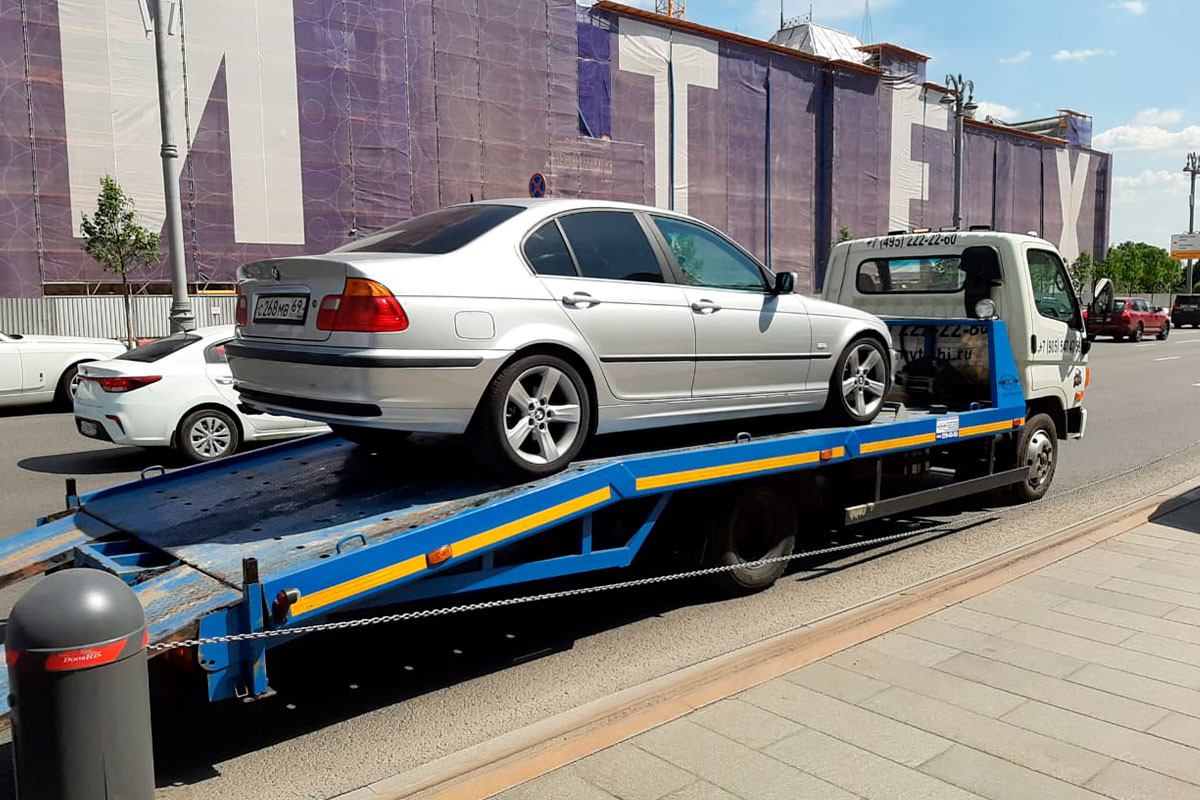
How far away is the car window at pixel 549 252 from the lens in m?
4.64

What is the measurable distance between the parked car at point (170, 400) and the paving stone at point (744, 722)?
6453 millimetres

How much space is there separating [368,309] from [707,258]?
7.07 feet

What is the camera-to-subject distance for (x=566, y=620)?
530 cm

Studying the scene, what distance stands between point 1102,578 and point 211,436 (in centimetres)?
796

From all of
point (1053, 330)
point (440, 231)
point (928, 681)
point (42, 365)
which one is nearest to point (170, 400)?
point (440, 231)

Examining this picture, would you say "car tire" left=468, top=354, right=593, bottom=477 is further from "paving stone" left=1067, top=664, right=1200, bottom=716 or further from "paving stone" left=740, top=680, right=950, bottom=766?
"paving stone" left=1067, top=664, right=1200, bottom=716

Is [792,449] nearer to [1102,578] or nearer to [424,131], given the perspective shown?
[1102,578]

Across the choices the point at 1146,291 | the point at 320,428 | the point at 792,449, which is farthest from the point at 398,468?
the point at 1146,291

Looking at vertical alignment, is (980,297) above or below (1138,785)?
above

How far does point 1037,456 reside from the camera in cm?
800

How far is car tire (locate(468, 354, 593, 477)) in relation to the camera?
4.31 m

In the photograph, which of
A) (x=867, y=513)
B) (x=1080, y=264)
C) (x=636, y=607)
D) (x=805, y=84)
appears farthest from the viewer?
(x=1080, y=264)

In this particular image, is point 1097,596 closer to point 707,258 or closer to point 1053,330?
point 707,258

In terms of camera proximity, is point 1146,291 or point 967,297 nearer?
point 967,297
